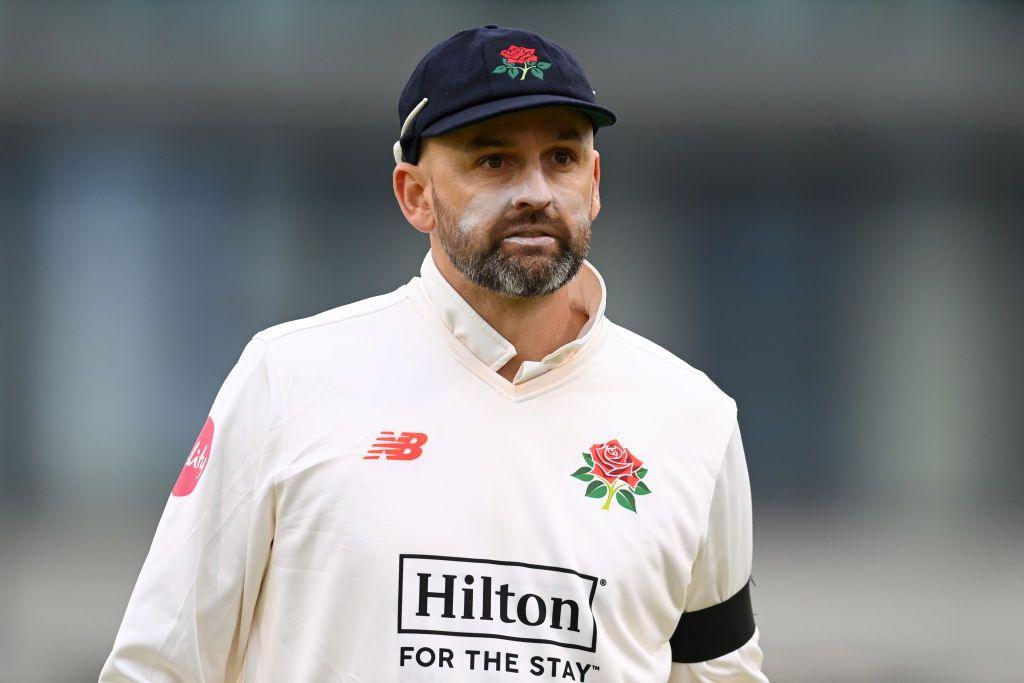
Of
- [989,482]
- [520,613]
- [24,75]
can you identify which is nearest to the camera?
[520,613]

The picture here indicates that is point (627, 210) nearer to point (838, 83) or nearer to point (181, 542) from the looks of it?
point (838, 83)

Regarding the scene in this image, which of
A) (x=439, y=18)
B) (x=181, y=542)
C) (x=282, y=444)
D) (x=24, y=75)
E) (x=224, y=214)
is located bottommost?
Result: (x=181, y=542)

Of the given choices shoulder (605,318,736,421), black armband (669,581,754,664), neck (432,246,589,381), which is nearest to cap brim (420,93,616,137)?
neck (432,246,589,381)

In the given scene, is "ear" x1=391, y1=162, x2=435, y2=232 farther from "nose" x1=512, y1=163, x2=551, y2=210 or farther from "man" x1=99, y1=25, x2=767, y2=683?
"nose" x1=512, y1=163, x2=551, y2=210

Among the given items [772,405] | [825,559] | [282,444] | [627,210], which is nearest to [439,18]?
[627,210]

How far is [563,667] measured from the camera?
1869 millimetres

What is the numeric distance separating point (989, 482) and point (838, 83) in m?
1.92

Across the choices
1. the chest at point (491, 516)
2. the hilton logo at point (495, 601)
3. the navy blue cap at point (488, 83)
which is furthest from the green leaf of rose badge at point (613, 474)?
the navy blue cap at point (488, 83)

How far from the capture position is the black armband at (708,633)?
2.06 meters

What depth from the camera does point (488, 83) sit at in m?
1.92

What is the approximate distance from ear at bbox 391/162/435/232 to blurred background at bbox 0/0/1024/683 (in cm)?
362

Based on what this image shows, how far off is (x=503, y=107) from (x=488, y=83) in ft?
0.19

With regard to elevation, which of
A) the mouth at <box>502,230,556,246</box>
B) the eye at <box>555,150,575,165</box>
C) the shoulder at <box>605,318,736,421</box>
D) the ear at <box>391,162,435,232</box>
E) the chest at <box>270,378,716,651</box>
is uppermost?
the eye at <box>555,150,575,165</box>

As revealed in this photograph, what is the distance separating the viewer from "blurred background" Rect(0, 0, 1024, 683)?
18.8ft
